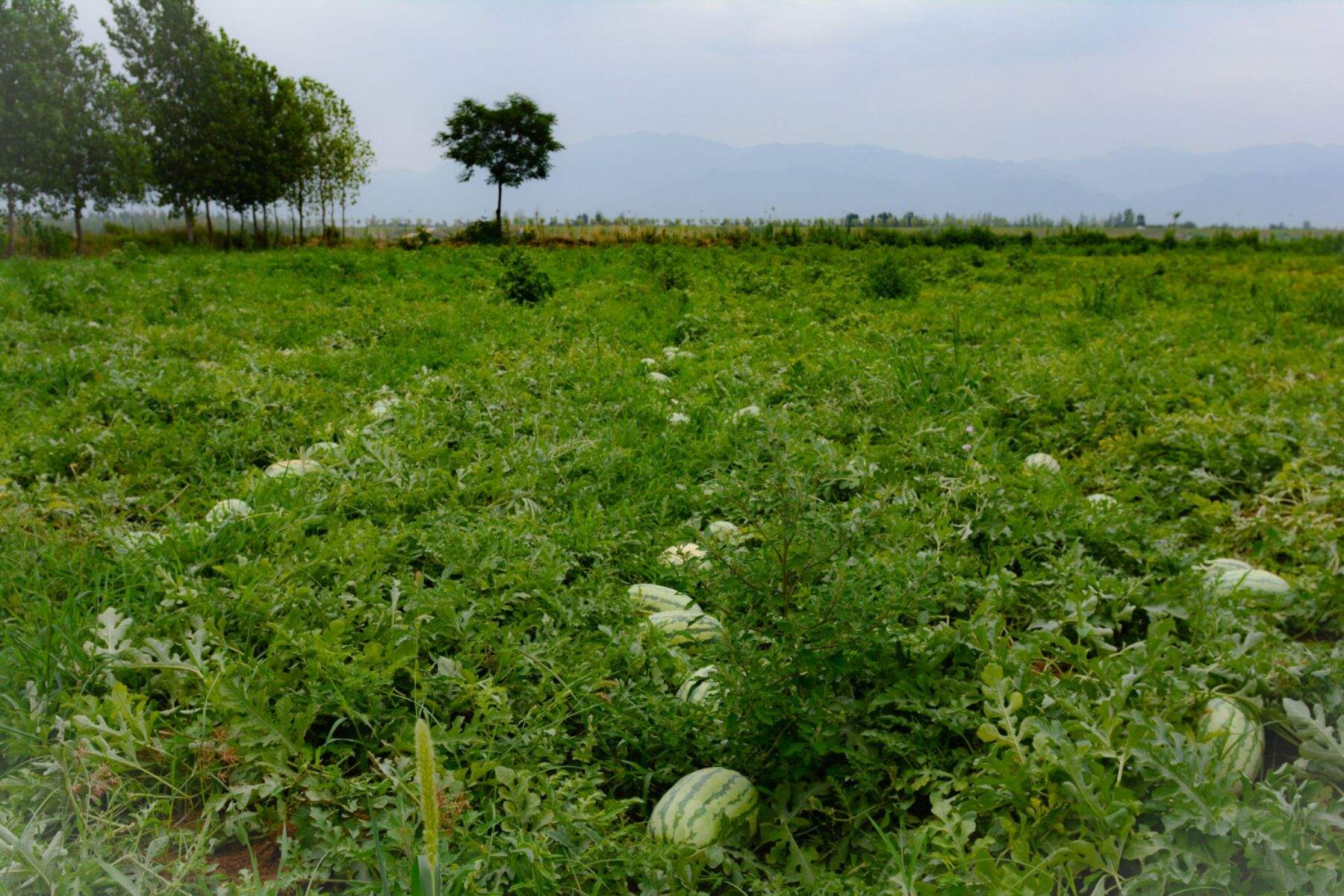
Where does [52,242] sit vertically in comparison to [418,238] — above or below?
below

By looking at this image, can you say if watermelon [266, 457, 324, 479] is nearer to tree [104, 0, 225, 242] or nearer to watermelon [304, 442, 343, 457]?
watermelon [304, 442, 343, 457]

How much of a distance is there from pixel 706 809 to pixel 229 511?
2137 millimetres

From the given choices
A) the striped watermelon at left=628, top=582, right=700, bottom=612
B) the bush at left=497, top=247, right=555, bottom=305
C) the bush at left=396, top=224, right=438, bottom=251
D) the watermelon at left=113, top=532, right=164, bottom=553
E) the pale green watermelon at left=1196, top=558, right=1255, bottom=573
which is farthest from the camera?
the bush at left=396, top=224, right=438, bottom=251

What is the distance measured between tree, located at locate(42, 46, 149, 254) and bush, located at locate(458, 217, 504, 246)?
12577mm

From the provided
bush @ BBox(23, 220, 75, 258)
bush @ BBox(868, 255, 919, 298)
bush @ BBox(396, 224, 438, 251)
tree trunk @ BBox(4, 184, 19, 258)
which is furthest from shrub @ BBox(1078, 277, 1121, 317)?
tree trunk @ BBox(4, 184, 19, 258)

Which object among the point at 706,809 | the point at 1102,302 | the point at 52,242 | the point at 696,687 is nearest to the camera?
the point at 706,809

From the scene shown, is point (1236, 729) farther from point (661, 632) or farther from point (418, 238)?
point (418, 238)

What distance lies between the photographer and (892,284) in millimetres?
10336

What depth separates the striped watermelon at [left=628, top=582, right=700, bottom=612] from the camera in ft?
9.69

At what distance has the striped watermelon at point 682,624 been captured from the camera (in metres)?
2.55

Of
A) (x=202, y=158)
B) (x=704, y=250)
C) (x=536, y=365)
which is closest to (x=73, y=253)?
(x=202, y=158)

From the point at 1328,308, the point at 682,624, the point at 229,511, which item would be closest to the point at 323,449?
the point at 229,511

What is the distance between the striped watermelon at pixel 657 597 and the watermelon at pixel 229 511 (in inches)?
57.1

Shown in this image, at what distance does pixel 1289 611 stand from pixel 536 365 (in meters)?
4.51
